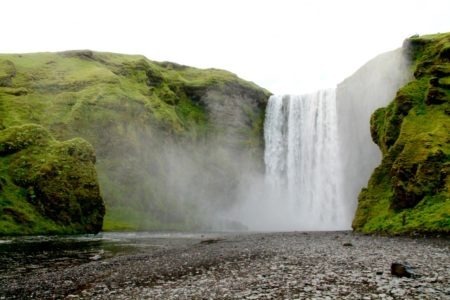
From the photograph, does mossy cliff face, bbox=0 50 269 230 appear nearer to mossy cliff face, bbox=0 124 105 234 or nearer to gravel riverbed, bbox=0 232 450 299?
mossy cliff face, bbox=0 124 105 234

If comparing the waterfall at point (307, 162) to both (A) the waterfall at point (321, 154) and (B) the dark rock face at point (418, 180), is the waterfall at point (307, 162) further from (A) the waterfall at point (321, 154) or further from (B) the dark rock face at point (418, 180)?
(B) the dark rock face at point (418, 180)

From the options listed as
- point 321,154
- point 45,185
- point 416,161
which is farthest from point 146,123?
point 416,161

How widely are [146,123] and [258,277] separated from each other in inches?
3453

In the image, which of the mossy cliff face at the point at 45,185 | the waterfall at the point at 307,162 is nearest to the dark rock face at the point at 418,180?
the waterfall at the point at 307,162

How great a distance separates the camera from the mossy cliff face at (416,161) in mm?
36062

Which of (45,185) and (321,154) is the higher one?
(321,154)

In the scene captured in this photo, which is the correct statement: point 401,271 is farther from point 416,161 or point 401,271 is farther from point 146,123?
point 146,123

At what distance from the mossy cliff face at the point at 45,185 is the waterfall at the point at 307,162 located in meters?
47.0

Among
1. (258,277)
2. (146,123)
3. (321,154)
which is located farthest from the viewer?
(146,123)

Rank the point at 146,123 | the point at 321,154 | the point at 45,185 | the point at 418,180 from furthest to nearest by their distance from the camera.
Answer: the point at 146,123, the point at 321,154, the point at 45,185, the point at 418,180

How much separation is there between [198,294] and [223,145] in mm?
99175

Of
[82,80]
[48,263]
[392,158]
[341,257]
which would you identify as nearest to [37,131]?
[82,80]

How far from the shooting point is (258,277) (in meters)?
17.4

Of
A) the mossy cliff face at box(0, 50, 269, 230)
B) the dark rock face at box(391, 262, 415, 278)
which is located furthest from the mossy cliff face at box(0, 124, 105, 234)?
the dark rock face at box(391, 262, 415, 278)
